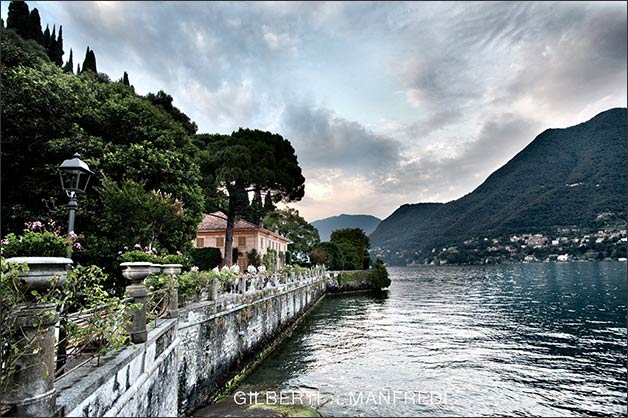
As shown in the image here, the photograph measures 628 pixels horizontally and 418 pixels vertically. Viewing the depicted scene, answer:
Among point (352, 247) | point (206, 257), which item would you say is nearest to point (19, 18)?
point (206, 257)

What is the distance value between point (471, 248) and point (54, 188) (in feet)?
463

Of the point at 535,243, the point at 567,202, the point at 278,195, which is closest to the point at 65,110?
the point at 278,195

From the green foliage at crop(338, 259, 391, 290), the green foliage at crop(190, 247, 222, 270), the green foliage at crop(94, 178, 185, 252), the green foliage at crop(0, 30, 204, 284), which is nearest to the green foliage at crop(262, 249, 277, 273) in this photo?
the green foliage at crop(190, 247, 222, 270)

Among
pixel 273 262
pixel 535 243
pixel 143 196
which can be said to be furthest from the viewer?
pixel 535 243

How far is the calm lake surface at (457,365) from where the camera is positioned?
9867 millimetres

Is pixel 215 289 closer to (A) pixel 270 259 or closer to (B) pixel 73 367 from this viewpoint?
(B) pixel 73 367

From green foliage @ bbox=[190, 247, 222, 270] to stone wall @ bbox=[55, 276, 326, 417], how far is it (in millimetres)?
19735

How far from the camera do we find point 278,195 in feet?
103

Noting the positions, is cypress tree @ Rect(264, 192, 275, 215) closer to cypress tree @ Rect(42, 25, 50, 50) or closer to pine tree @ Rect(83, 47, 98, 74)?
pine tree @ Rect(83, 47, 98, 74)

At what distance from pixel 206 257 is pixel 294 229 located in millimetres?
24009

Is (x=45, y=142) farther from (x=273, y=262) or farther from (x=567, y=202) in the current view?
(x=567, y=202)

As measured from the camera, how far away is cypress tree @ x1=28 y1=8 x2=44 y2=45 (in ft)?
109

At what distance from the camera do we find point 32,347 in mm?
2977

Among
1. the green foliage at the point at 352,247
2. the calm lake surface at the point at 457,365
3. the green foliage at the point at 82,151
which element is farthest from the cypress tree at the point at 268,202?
the green foliage at the point at 352,247
